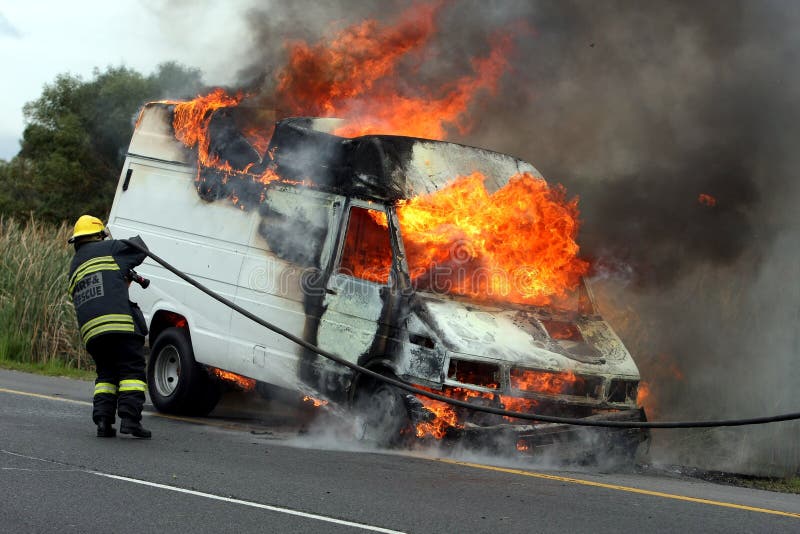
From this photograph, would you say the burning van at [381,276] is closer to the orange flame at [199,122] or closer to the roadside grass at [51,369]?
the orange flame at [199,122]

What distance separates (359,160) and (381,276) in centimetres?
98

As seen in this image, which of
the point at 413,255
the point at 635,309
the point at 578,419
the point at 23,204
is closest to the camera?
the point at 578,419

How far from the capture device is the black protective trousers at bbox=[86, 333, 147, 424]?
809 centimetres

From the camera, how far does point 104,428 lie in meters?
8.09

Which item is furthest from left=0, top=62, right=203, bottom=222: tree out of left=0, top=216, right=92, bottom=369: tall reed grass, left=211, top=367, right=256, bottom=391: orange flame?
left=211, top=367, right=256, bottom=391: orange flame

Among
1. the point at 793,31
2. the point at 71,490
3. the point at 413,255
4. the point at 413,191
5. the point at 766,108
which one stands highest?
the point at 793,31

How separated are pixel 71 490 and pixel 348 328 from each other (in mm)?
2720

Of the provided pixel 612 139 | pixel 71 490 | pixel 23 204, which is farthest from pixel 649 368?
pixel 23 204

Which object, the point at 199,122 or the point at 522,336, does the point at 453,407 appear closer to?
the point at 522,336

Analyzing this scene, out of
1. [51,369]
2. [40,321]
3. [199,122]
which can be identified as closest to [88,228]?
[199,122]

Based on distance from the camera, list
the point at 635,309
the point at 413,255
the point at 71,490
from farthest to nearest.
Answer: the point at 635,309 < the point at 413,255 < the point at 71,490

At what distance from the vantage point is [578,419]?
7.48 m

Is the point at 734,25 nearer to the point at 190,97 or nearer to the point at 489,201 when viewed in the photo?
the point at 489,201

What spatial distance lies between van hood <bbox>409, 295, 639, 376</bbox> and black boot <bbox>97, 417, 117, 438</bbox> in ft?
8.14
